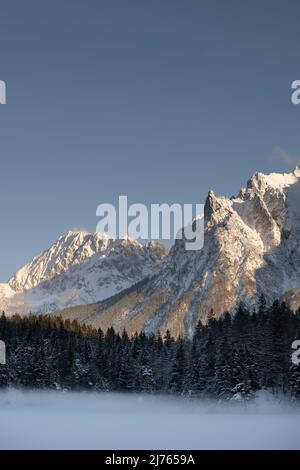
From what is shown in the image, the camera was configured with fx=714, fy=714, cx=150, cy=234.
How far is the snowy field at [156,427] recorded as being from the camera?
186 feet

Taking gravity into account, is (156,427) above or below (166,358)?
below

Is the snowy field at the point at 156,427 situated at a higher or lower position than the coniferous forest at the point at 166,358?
lower

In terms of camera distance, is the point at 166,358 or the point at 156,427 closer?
the point at 156,427

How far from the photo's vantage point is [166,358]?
137500mm

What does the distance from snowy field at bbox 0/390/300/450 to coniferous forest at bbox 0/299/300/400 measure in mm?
3257

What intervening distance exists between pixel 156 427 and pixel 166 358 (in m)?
62.8

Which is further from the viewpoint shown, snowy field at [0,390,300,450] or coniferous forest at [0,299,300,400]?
coniferous forest at [0,299,300,400]

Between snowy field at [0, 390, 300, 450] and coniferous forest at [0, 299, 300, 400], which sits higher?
coniferous forest at [0, 299, 300, 400]

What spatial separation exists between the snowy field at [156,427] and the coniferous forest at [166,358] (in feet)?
10.7

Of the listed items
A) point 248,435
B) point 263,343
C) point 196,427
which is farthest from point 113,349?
point 248,435

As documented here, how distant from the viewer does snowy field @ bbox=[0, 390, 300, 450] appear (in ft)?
186

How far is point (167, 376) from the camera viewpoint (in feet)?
426

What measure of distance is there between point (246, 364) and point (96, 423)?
2838 cm
